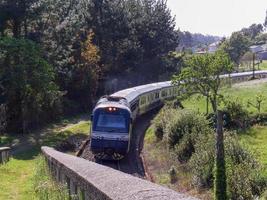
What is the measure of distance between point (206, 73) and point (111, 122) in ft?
42.3

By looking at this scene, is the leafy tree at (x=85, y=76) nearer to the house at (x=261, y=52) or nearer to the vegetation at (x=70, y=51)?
the vegetation at (x=70, y=51)

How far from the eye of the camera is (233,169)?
15.6m

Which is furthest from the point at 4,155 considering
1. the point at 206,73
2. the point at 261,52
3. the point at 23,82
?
the point at 261,52

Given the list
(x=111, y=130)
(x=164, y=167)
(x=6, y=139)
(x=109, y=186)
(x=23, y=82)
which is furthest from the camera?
(x=6, y=139)

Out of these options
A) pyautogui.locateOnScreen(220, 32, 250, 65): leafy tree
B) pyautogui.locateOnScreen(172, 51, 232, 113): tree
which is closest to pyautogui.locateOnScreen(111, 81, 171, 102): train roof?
pyautogui.locateOnScreen(172, 51, 232, 113): tree

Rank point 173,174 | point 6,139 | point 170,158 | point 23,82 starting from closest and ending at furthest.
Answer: point 173,174, point 170,158, point 23,82, point 6,139

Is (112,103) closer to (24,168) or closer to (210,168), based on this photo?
(24,168)

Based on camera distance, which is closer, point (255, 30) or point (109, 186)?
point (109, 186)

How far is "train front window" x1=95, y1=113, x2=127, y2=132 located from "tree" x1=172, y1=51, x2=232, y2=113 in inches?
467

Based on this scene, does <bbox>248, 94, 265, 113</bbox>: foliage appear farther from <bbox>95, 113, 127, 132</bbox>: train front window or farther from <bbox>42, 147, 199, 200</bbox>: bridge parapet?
<bbox>42, 147, 199, 200</bbox>: bridge parapet

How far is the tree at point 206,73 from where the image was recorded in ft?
118

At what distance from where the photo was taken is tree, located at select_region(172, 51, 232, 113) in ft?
118

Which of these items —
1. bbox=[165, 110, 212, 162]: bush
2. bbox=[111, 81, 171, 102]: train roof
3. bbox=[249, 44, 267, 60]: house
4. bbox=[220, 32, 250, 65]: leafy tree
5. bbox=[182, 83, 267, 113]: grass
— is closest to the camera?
bbox=[165, 110, 212, 162]: bush

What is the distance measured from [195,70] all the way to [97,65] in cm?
1934
